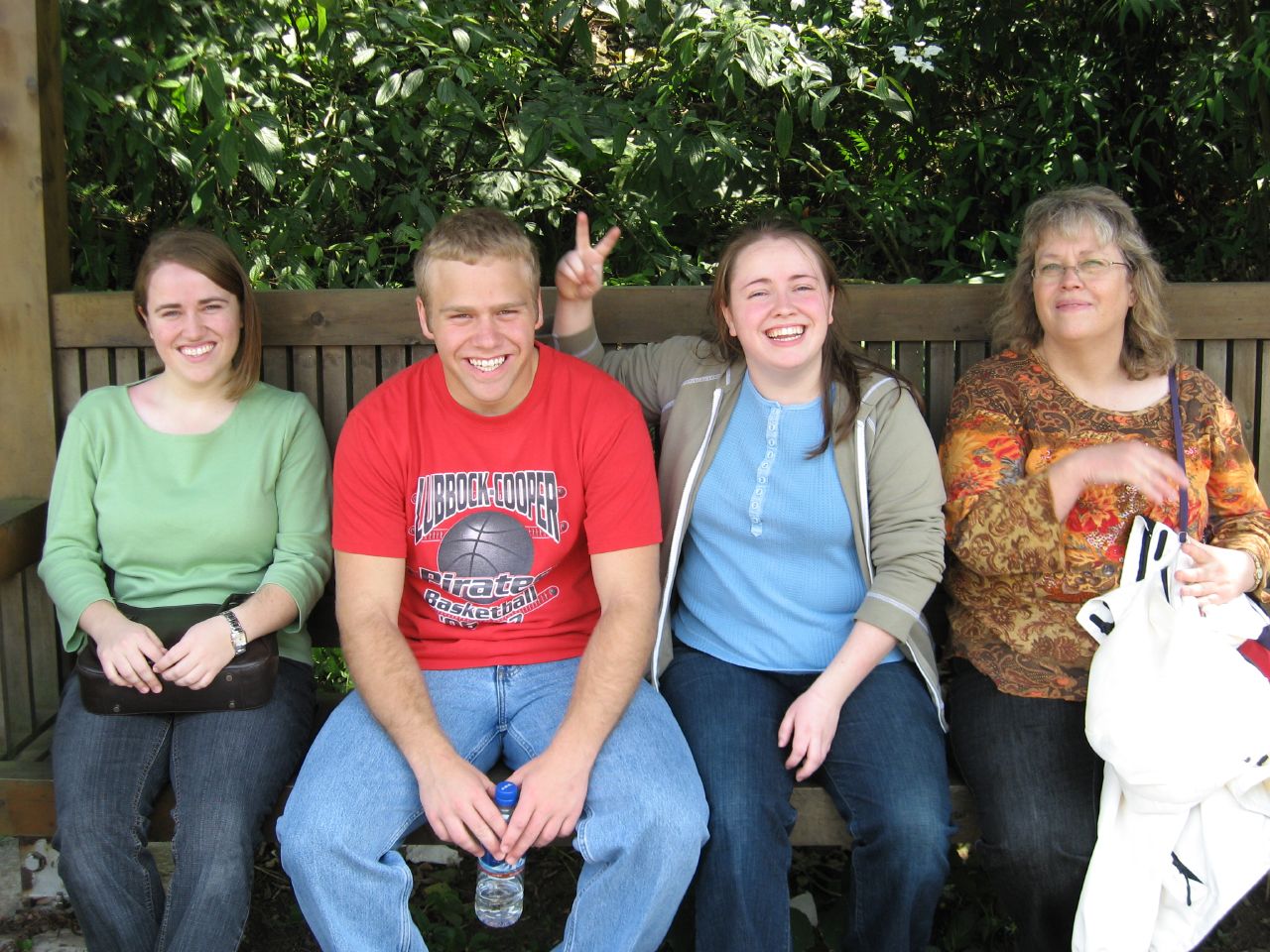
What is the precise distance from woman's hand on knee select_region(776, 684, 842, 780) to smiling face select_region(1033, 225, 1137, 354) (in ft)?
3.48

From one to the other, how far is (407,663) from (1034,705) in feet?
4.43

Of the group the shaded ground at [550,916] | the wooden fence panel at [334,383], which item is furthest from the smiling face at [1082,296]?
the wooden fence panel at [334,383]

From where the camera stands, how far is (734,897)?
94.3 inches

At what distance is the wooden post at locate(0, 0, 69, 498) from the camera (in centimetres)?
307

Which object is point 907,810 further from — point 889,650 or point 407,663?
point 407,663

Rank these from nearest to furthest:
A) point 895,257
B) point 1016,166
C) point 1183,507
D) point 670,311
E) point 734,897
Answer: point 734,897
point 1183,507
point 670,311
point 1016,166
point 895,257

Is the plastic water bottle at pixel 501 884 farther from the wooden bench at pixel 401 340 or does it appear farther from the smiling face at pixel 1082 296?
the smiling face at pixel 1082 296

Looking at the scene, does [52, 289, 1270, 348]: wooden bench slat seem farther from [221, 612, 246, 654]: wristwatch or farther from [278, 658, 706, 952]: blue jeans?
[278, 658, 706, 952]: blue jeans

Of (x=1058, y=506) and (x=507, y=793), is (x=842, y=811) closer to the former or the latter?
(x=507, y=793)

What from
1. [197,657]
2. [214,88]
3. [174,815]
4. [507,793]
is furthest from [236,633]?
[214,88]

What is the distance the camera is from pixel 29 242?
314cm

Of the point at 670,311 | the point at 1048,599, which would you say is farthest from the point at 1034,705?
the point at 670,311

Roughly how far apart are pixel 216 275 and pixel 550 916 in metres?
1.89

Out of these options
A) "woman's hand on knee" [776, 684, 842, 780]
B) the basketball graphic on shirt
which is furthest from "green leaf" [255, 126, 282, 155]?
"woman's hand on knee" [776, 684, 842, 780]
